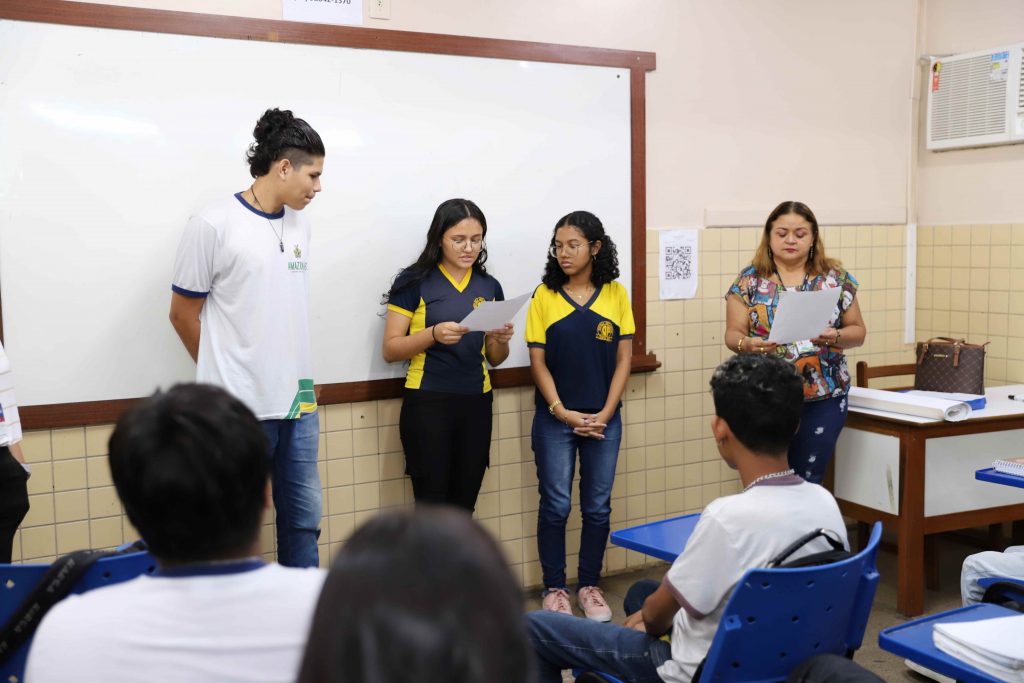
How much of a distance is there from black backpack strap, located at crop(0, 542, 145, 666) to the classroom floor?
2109mm

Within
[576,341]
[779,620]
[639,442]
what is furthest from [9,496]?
[639,442]

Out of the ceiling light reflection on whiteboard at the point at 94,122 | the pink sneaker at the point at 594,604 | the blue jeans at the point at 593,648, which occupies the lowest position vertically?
the pink sneaker at the point at 594,604

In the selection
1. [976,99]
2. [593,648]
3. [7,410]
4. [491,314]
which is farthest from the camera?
[976,99]

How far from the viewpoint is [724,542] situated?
6.32ft

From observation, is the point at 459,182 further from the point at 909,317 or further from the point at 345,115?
the point at 909,317

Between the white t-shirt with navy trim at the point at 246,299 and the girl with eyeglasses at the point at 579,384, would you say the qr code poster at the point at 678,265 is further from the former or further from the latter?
the white t-shirt with navy trim at the point at 246,299

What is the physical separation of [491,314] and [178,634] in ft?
7.44

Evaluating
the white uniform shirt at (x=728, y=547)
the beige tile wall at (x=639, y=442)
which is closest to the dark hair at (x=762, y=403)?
the white uniform shirt at (x=728, y=547)

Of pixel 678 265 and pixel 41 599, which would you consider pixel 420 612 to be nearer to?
pixel 41 599

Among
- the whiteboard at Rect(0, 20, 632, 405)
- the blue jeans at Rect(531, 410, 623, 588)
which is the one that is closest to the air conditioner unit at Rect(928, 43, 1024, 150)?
the whiteboard at Rect(0, 20, 632, 405)

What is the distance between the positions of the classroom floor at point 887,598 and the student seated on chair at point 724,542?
48.8 inches

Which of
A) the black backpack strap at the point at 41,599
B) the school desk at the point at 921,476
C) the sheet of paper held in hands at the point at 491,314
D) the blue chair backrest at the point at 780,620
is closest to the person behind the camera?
the black backpack strap at the point at 41,599

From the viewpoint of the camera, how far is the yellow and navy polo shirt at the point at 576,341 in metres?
3.81

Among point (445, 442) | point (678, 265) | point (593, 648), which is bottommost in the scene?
point (593, 648)
